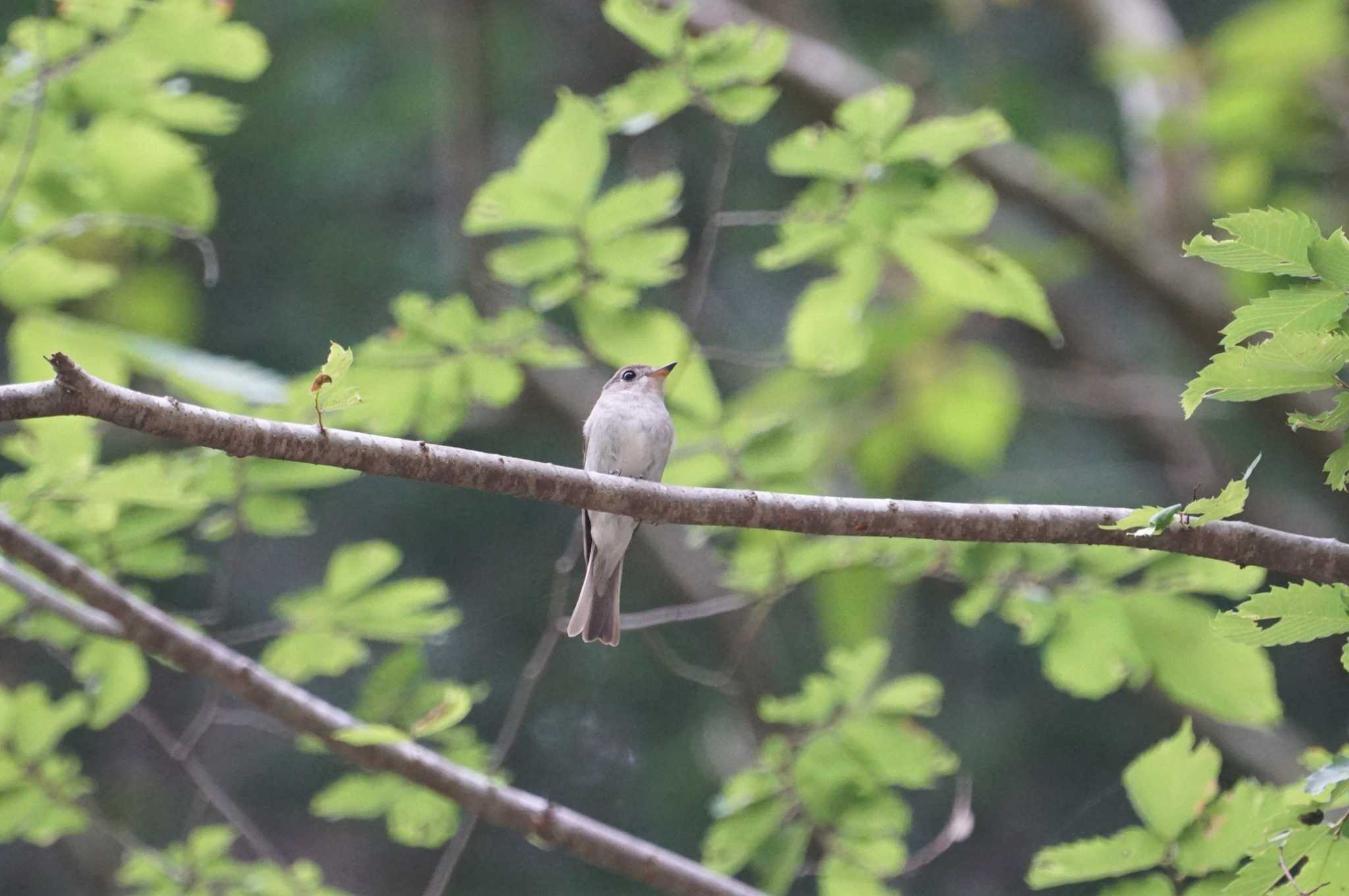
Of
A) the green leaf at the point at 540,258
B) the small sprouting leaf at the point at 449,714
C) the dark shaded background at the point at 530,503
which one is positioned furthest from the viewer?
Answer: the dark shaded background at the point at 530,503

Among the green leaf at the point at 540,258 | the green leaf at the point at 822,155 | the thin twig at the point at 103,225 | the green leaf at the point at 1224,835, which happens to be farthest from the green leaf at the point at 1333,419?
the thin twig at the point at 103,225

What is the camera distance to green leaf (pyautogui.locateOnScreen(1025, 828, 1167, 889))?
2566 millimetres

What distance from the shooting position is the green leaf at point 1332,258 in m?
1.83

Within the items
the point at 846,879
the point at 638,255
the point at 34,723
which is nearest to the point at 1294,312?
the point at 638,255

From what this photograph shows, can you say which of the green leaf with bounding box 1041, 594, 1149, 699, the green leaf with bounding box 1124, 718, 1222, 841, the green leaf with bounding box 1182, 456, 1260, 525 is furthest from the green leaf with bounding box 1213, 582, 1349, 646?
the green leaf with bounding box 1041, 594, 1149, 699

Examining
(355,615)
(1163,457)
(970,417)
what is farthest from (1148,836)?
(1163,457)

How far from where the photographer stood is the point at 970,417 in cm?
570

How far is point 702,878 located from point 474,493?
4.46 m

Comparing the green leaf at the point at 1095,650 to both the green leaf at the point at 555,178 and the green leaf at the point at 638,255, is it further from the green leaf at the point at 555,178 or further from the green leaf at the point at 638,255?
the green leaf at the point at 555,178

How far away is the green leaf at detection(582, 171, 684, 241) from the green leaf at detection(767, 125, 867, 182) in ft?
0.81

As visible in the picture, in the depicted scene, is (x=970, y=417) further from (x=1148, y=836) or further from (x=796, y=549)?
(x=1148, y=836)

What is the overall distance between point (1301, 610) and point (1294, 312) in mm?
439

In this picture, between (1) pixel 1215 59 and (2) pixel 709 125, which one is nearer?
(1) pixel 1215 59

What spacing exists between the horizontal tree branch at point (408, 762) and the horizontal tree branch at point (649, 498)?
114 centimetres
